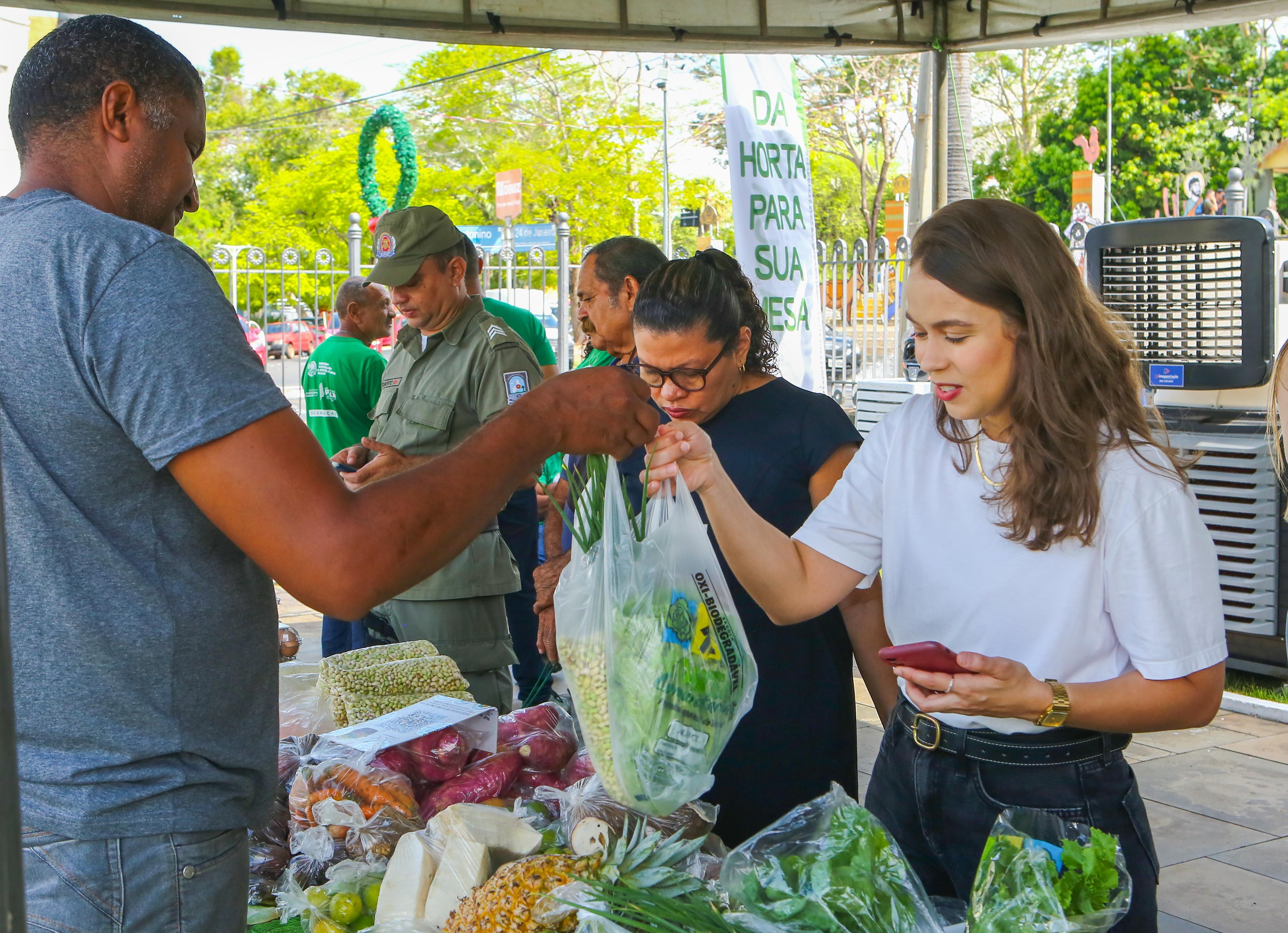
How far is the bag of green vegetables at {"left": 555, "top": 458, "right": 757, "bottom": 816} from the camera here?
173cm

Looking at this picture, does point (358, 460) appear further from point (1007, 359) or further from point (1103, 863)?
point (1103, 863)

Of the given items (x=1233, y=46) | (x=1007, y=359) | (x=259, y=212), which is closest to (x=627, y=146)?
(x=259, y=212)

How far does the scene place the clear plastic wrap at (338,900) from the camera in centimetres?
199

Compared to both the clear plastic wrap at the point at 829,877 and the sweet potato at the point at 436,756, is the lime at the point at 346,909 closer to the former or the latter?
the sweet potato at the point at 436,756

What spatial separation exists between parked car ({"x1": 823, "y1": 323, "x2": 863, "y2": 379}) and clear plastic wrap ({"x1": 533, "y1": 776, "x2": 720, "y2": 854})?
859cm

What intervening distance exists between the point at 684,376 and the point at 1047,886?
50.3 inches

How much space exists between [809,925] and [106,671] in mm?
950

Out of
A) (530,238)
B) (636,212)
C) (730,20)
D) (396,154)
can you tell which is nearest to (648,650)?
(730,20)

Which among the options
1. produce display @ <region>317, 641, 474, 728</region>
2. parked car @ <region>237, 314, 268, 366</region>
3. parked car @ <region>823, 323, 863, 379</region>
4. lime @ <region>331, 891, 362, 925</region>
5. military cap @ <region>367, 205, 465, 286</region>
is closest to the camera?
lime @ <region>331, 891, 362, 925</region>

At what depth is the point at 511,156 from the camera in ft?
83.1

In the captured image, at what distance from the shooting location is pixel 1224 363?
493 cm

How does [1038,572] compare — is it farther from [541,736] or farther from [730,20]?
[730,20]

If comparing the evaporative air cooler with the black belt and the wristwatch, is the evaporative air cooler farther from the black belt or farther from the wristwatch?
the wristwatch

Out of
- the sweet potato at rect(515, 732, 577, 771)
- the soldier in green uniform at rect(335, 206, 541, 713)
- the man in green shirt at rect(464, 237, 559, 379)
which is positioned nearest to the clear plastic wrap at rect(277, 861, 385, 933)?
the sweet potato at rect(515, 732, 577, 771)
